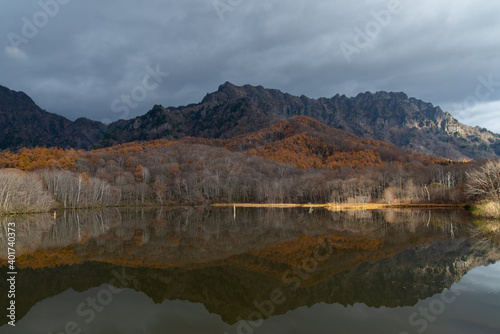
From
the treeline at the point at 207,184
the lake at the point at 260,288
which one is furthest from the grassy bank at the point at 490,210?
the lake at the point at 260,288

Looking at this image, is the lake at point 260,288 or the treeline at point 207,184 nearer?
the lake at point 260,288

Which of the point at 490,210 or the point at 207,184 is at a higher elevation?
the point at 207,184

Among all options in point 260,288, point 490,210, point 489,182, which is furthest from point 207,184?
point 260,288

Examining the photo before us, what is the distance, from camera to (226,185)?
126 m

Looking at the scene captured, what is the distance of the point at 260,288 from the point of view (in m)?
16.6

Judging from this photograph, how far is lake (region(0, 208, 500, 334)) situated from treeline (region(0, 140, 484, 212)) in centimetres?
5187

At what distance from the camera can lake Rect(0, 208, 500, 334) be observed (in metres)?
12.6

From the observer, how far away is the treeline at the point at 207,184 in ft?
261

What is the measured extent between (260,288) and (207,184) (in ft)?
361

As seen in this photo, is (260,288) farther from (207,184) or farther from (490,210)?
(207,184)

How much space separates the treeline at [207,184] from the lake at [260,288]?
5187cm

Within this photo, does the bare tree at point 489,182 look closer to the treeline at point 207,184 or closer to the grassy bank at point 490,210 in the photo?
the grassy bank at point 490,210

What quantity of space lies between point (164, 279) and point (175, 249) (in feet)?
32.0

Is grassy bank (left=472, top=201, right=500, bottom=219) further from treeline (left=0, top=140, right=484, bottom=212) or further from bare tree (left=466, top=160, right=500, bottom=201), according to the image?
treeline (left=0, top=140, right=484, bottom=212)
